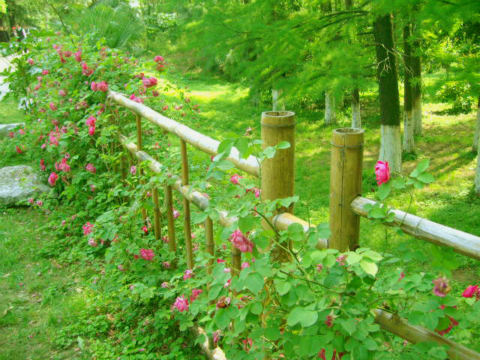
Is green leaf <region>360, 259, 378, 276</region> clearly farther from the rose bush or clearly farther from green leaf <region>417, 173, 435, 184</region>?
green leaf <region>417, 173, 435, 184</region>

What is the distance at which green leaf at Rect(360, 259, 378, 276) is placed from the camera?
1.21 m

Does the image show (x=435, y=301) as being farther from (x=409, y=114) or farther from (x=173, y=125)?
(x=409, y=114)

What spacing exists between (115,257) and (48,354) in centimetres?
78

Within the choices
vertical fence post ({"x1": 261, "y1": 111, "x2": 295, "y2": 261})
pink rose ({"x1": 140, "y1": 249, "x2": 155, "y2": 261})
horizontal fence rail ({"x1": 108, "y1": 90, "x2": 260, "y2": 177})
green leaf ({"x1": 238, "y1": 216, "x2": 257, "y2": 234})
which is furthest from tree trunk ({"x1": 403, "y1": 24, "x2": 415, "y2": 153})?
green leaf ({"x1": 238, "y1": 216, "x2": 257, "y2": 234})

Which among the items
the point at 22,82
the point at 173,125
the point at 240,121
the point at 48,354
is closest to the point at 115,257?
the point at 48,354

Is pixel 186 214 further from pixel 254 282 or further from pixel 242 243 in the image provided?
pixel 254 282

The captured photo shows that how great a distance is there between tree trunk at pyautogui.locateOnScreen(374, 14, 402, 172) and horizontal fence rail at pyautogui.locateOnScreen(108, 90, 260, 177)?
3828 millimetres

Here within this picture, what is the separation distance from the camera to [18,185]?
16.7ft

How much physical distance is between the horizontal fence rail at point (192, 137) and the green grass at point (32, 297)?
4.46 ft

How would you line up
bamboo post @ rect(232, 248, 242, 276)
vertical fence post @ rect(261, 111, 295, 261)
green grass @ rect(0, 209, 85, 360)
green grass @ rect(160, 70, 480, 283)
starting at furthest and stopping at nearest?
1. green grass @ rect(160, 70, 480, 283)
2. green grass @ rect(0, 209, 85, 360)
3. bamboo post @ rect(232, 248, 242, 276)
4. vertical fence post @ rect(261, 111, 295, 261)

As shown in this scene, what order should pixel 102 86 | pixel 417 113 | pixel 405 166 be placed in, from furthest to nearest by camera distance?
pixel 417 113, pixel 405 166, pixel 102 86

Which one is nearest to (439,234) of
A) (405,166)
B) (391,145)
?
(391,145)

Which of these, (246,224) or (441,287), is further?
(246,224)

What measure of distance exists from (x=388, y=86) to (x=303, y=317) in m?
5.67
